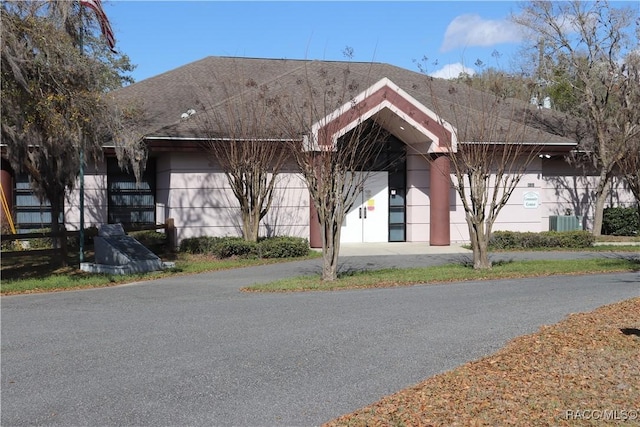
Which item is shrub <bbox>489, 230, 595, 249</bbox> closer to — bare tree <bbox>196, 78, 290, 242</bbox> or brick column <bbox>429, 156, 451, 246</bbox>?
brick column <bbox>429, 156, 451, 246</bbox>

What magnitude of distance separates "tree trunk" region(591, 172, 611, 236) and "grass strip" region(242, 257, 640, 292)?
27.5 ft

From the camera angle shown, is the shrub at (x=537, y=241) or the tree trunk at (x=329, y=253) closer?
the tree trunk at (x=329, y=253)

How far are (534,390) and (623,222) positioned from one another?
23377 mm

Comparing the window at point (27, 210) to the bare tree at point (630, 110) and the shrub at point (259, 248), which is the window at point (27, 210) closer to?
the shrub at point (259, 248)

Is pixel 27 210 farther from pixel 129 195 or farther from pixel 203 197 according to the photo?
pixel 203 197

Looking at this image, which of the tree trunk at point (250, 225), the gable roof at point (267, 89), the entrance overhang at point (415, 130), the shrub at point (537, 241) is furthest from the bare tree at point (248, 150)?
the shrub at point (537, 241)

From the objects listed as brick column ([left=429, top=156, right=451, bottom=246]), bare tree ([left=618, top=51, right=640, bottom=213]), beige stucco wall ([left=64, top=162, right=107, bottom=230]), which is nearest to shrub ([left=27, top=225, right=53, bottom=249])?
beige stucco wall ([left=64, top=162, right=107, bottom=230])

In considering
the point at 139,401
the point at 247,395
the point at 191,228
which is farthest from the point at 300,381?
the point at 191,228

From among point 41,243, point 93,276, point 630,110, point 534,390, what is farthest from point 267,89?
point 534,390

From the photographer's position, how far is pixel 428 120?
23656 millimetres

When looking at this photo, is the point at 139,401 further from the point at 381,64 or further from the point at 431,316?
the point at 381,64

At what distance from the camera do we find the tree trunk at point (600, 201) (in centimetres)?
2650

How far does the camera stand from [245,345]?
29.0ft

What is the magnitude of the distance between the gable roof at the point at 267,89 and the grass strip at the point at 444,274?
516 centimetres
